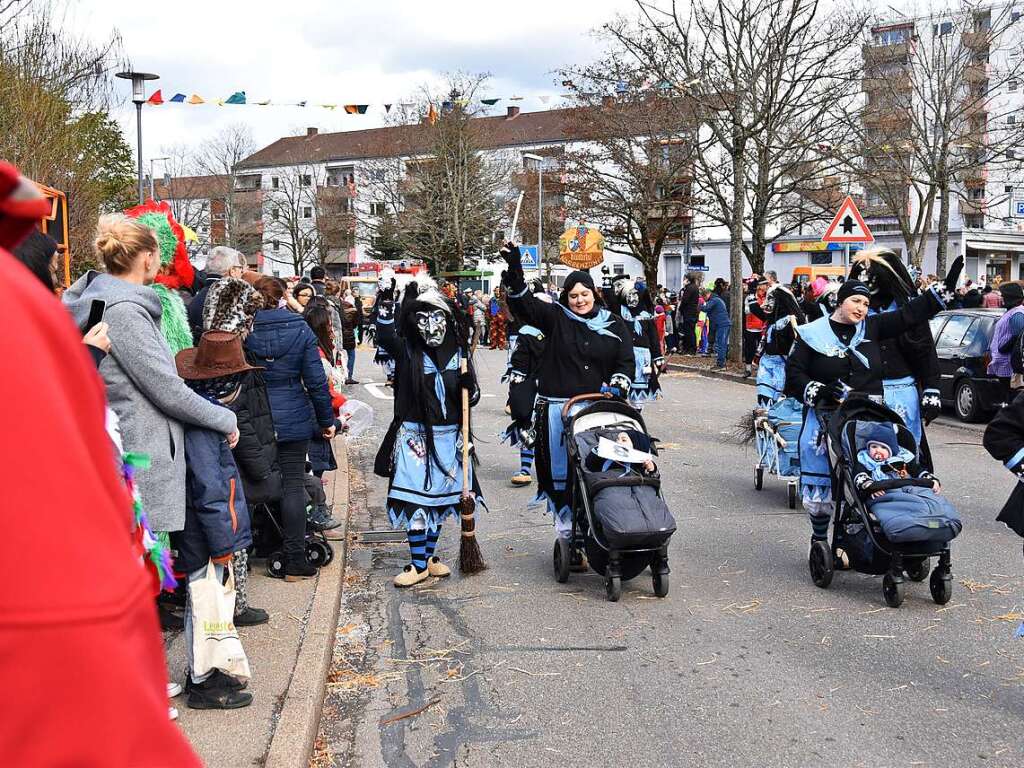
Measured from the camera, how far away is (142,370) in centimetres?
427

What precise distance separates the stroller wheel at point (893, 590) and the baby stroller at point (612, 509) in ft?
4.28

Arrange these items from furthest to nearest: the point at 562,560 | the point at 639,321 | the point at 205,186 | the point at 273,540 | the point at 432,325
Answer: the point at 205,186 → the point at 639,321 → the point at 273,540 → the point at 562,560 → the point at 432,325

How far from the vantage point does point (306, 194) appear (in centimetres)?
8525

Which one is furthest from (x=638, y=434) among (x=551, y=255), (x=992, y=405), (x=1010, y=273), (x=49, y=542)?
(x=551, y=255)

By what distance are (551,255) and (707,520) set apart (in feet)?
195

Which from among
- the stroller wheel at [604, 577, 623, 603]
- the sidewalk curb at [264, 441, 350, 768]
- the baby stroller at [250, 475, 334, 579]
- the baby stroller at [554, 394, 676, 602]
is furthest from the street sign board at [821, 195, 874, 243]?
the baby stroller at [250, 475, 334, 579]

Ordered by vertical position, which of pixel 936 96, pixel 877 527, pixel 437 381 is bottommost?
pixel 877 527

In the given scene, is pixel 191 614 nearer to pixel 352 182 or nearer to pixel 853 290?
pixel 853 290

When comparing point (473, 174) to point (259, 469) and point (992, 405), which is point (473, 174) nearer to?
point (992, 405)

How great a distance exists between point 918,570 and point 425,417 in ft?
10.8

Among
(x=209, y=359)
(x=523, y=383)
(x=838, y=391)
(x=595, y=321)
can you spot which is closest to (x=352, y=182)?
(x=523, y=383)

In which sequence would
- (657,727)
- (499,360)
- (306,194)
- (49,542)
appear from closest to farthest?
(49,542)
(657,727)
(499,360)
(306,194)

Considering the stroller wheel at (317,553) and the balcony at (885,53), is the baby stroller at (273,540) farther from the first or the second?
the balcony at (885,53)

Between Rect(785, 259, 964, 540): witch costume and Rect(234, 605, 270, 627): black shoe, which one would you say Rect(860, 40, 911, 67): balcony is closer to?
Rect(785, 259, 964, 540): witch costume
